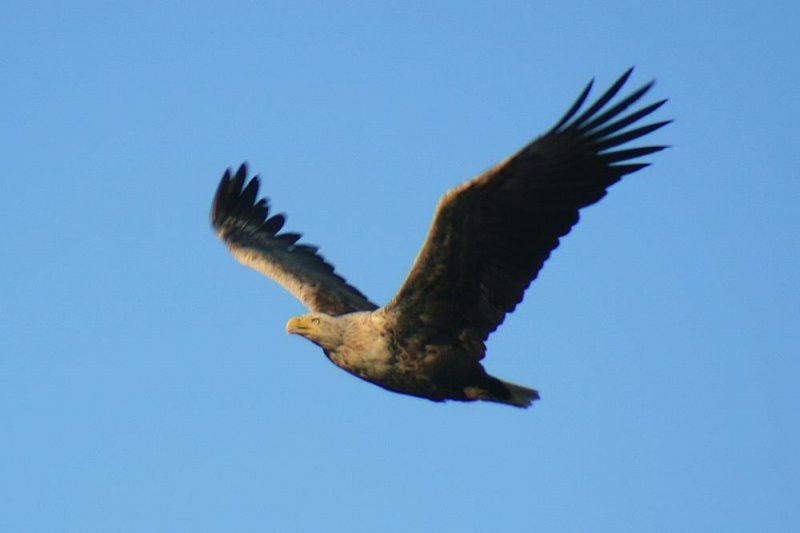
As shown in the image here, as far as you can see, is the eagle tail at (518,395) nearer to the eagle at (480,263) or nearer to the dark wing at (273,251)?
the eagle at (480,263)

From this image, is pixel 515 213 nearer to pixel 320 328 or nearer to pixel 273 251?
pixel 320 328

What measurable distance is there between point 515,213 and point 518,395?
1.94 meters

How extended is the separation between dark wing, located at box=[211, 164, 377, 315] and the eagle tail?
92.9 inches

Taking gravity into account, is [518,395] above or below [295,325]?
below

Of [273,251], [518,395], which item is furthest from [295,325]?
[273,251]

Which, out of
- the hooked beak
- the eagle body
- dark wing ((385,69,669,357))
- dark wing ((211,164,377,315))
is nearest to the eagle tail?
the eagle body

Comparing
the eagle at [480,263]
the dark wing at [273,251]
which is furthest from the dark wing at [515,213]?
the dark wing at [273,251]

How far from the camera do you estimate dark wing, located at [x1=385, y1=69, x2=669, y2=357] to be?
10.5m

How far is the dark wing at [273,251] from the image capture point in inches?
548

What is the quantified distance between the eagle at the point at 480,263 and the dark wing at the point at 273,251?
1.65 m

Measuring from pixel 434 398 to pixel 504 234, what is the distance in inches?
67.5

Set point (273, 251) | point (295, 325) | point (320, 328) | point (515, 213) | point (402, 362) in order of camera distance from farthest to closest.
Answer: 1. point (273, 251)
2. point (295, 325)
3. point (320, 328)
4. point (402, 362)
5. point (515, 213)

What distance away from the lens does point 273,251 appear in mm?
14938

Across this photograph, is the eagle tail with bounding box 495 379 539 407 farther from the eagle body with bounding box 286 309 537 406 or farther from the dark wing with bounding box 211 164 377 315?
the dark wing with bounding box 211 164 377 315
